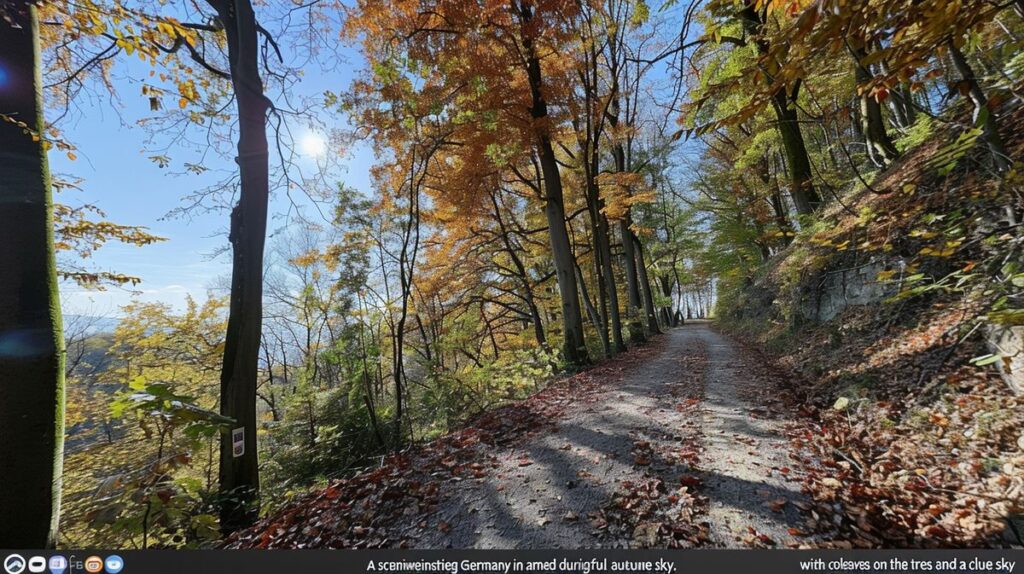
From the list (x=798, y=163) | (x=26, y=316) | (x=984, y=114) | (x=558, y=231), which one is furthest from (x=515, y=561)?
(x=798, y=163)

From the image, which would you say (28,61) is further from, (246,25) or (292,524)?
(292,524)

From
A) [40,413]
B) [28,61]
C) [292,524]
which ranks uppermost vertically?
[28,61]

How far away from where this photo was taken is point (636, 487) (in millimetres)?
2762

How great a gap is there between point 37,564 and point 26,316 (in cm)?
160

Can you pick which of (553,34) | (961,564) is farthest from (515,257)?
(961,564)

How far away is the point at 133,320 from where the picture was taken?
37.4 ft

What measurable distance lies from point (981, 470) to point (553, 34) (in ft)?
28.5

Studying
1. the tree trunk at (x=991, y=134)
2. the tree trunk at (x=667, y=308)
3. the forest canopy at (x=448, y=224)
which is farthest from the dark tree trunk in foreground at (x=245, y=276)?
the tree trunk at (x=667, y=308)

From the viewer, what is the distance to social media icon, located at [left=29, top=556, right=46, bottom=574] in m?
2.05

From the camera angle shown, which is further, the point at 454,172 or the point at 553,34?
the point at 454,172

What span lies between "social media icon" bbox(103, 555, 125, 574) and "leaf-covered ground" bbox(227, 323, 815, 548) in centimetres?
71

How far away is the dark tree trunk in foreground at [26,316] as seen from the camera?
87.3 inches

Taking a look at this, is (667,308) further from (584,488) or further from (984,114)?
(584,488)

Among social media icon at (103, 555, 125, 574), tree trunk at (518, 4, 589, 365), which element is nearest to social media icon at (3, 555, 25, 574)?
social media icon at (103, 555, 125, 574)
